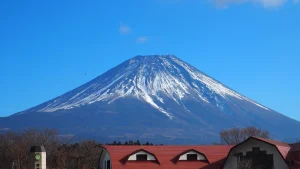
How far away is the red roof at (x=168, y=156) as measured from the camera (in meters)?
45.6

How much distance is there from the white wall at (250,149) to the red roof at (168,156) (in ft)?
3.88

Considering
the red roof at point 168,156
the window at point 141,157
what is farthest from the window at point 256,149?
the window at point 141,157

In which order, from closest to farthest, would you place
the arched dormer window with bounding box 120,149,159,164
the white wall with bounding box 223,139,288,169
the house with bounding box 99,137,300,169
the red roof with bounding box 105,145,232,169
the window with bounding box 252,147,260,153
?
the white wall with bounding box 223,139,288,169
the house with bounding box 99,137,300,169
the window with bounding box 252,147,260,153
the red roof with bounding box 105,145,232,169
the arched dormer window with bounding box 120,149,159,164

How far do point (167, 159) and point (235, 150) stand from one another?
5512 millimetres

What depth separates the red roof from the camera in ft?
150

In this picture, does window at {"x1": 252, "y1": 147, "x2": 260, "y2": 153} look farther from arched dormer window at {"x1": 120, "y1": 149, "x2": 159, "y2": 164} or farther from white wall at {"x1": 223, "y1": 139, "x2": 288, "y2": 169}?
arched dormer window at {"x1": 120, "y1": 149, "x2": 159, "y2": 164}

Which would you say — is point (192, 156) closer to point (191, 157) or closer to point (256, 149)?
point (191, 157)

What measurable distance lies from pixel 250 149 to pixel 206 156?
4.15 m

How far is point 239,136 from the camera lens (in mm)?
89250

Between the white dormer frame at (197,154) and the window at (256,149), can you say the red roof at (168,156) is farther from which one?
the window at (256,149)

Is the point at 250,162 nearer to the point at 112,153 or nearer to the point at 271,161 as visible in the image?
the point at 271,161

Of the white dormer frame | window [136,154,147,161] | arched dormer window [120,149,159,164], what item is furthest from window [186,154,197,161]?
window [136,154,147,161]

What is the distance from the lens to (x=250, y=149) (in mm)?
45250

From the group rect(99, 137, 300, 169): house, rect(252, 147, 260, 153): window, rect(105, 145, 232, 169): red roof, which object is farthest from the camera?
rect(105, 145, 232, 169): red roof
